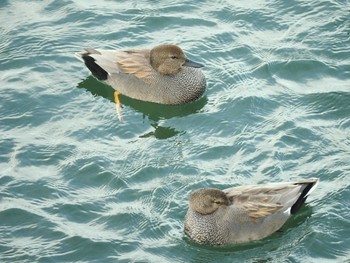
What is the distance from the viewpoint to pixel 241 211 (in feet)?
42.1

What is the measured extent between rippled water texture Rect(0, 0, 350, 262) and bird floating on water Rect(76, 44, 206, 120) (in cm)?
20

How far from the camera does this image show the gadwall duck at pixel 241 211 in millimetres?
12805

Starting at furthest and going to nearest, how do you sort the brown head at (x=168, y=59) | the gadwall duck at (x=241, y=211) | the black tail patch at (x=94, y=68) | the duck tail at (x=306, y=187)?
A: 1. the black tail patch at (x=94, y=68)
2. the brown head at (x=168, y=59)
3. the duck tail at (x=306, y=187)
4. the gadwall duck at (x=241, y=211)

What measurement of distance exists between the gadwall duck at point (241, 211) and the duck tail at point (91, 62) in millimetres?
4067

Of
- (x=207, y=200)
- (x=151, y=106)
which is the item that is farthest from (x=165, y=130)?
(x=207, y=200)

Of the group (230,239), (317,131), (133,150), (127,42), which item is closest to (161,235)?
(230,239)

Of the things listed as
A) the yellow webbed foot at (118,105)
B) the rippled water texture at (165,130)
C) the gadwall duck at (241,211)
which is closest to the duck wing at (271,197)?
the gadwall duck at (241,211)

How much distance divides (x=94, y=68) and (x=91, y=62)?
12 cm

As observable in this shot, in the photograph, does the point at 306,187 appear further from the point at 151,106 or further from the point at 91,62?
the point at 91,62

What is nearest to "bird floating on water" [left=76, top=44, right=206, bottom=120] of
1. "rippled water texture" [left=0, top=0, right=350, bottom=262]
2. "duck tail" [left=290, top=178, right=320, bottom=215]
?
"rippled water texture" [left=0, top=0, right=350, bottom=262]

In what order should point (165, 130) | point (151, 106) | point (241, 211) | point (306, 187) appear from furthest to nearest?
point (151, 106) < point (165, 130) < point (306, 187) < point (241, 211)

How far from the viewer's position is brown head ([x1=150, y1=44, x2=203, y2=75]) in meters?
15.8

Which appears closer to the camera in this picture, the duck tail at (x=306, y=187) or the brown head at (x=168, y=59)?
the duck tail at (x=306, y=187)

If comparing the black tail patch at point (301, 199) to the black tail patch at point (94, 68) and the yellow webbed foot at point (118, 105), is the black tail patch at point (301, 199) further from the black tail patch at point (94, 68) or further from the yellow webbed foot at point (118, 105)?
the black tail patch at point (94, 68)
